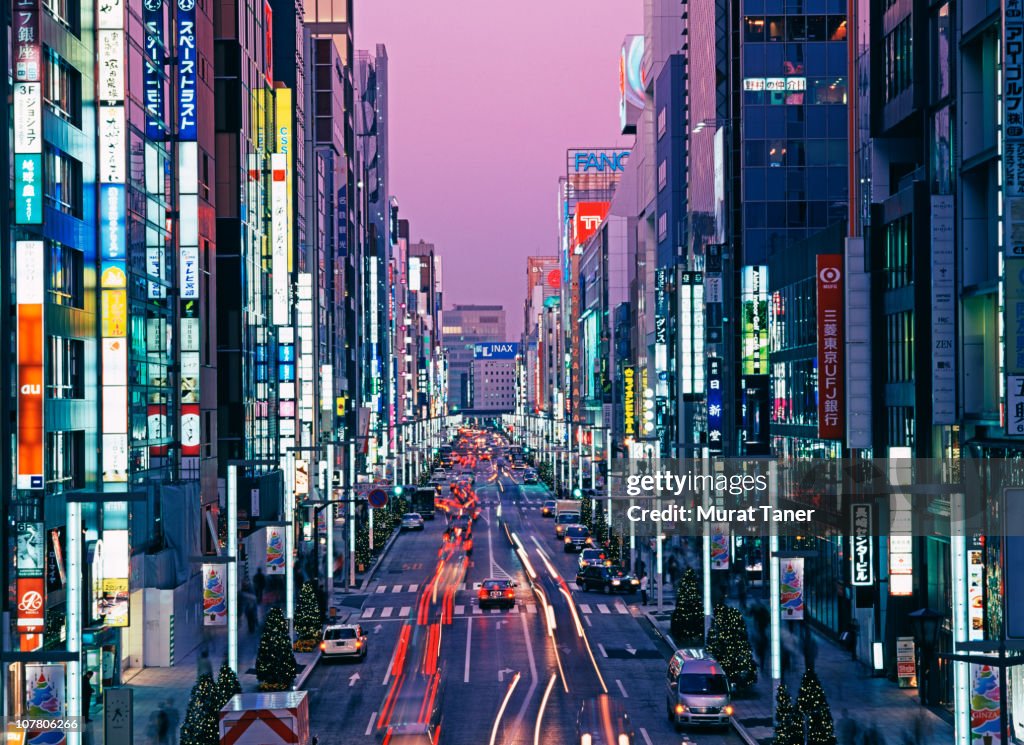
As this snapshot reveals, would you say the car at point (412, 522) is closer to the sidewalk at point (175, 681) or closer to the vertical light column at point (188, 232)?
the vertical light column at point (188, 232)

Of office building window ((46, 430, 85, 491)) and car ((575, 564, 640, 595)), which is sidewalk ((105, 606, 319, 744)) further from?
car ((575, 564, 640, 595))

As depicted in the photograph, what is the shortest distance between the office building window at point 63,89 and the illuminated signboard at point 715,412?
148 ft

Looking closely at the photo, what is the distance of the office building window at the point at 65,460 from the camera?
43125mm

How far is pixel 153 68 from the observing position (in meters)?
57.8

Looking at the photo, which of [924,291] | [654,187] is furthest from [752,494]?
[654,187]

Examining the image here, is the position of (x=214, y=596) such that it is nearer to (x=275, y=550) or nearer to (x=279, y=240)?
(x=275, y=550)

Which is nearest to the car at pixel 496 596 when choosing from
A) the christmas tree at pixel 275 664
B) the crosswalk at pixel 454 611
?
the crosswalk at pixel 454 611

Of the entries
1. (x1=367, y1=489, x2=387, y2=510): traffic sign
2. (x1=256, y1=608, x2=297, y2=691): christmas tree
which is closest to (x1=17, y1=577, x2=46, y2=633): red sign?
(x1=256, y1=608, x2=297, y2=691): christmas tree

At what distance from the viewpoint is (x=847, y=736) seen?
1523 inches

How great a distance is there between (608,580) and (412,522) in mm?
44264

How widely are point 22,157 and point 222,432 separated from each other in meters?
35.8

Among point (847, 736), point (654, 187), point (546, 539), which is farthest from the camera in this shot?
point (654, 187)

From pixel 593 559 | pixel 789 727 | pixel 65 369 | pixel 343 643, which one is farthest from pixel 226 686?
pixel 593 559

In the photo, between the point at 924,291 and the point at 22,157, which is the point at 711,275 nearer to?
the point at 924,291
